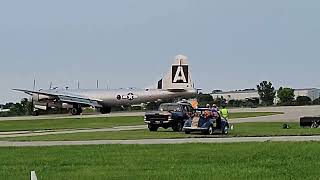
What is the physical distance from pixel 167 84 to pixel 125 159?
81.0 meters

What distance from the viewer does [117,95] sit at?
327ft

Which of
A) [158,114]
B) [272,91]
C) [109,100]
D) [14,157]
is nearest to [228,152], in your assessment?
[14,157]

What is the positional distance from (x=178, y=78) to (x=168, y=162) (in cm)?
8259

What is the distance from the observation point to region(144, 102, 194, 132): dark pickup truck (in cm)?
4431

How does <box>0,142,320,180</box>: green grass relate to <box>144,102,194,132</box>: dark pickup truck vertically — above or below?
below

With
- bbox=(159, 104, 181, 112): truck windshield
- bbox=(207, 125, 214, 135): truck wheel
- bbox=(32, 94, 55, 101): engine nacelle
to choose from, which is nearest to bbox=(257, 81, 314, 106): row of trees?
bbox=(32, 94, 55, 101): engine nacelle

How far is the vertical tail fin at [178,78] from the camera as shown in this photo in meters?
102

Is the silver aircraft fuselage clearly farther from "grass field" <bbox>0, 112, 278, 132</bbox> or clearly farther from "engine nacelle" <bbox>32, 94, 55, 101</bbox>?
"grass field" <bbox>0, 112, 278, 132</bbox>

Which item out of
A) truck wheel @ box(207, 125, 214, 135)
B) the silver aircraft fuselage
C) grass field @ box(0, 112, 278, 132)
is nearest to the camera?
truck wheel @ box(207, 125, 214, 135)

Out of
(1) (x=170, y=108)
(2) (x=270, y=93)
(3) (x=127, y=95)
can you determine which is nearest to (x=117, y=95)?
(3) (x=127, y=95)

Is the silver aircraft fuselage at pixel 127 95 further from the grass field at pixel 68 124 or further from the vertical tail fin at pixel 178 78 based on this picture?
the grass field at pixel 68 124

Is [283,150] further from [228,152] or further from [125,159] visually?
[125,159]

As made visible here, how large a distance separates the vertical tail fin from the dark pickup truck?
5518 centimetres

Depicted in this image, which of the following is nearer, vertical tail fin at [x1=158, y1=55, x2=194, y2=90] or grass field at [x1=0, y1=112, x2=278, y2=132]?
grass field at [x1=0, y1=112, x2=278, y2=132]
